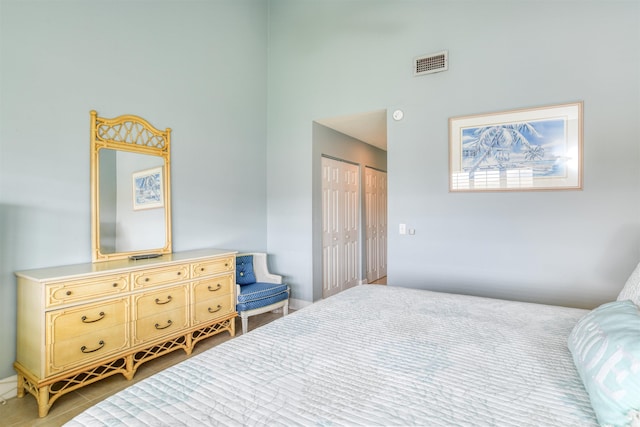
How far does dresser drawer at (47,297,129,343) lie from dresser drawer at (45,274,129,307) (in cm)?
6

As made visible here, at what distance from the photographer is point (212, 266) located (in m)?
2.99

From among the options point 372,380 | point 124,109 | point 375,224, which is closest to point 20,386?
point 124,109

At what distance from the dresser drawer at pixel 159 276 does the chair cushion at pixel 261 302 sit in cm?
68

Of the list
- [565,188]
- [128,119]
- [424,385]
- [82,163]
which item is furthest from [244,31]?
[424,385]

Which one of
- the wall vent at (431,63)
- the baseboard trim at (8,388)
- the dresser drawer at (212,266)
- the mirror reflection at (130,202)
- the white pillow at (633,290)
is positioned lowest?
the baseboard trim at (8,388)

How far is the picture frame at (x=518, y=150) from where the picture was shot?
2.62 m

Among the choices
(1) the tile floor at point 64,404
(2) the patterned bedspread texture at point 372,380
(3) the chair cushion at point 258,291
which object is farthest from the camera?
(3) the chair cushion at point 258,291

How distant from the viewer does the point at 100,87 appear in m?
2.61

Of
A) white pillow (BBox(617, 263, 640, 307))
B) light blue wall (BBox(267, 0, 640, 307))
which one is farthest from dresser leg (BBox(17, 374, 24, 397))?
white pillow (BBox(617, 263, 640, 307))

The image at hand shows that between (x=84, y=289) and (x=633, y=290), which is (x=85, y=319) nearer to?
(x=84, y=289)

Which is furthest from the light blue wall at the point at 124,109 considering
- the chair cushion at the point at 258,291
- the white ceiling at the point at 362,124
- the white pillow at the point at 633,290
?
the white pillow at the point at 633,290

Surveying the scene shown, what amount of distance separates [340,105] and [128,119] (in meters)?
2.17

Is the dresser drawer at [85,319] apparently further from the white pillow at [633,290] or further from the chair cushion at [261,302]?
the white pillow at [633,290]

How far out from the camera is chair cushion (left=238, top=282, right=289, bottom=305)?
3.22 meters
